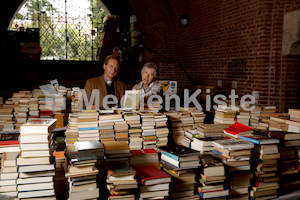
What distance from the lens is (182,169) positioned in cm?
251

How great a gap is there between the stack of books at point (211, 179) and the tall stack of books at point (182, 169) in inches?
2.8

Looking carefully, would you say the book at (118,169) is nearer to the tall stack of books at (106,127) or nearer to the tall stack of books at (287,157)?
the tall stack of books at (106,127)

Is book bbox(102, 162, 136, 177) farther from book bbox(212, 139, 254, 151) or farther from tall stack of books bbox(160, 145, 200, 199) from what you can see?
book bbox(212, 139, 254, 151)

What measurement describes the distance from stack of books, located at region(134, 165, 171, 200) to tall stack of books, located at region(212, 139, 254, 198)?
66 centimetres

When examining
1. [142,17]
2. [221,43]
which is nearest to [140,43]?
[142,17]

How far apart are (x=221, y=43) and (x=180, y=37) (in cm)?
266

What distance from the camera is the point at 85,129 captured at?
3.25m

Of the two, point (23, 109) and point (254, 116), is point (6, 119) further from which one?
point (254, 116)

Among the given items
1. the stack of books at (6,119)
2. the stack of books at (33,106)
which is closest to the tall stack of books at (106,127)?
the stack of books at (6,119)

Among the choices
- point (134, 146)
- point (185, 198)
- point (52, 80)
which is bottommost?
point (185, 198)

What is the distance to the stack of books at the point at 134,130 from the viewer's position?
338cm

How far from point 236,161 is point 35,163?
174 centimetres

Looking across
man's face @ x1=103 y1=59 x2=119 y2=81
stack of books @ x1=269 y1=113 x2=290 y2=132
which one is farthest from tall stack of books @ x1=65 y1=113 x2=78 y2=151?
stack of books @ x1=269 y1=113 x2=290 y2=132

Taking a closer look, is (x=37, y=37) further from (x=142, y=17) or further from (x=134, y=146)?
(x=134, y=146)
